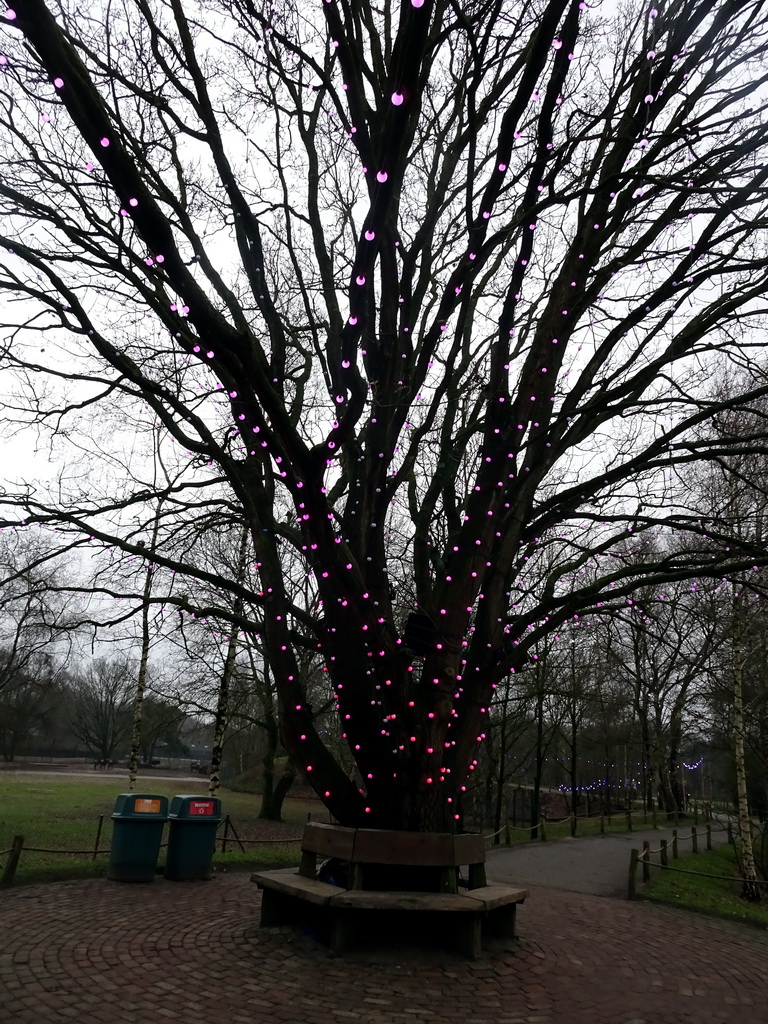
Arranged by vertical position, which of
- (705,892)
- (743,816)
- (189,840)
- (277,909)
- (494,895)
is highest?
(743,816)

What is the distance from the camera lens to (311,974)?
4.88 metres

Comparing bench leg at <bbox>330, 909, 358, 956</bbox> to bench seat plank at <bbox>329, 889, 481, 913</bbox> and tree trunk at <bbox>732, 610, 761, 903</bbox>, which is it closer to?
bench seat plank at <bbox>329, 889, 481, 913</bbox>

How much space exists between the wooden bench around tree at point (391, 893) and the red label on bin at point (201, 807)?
254cm

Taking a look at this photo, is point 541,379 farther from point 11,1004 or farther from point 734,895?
point 734,895

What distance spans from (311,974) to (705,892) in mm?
10868

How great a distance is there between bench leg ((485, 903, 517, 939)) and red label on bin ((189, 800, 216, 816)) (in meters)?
4.08

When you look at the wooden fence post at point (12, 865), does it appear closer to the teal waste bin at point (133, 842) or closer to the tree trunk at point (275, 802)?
the teal waste bin at point (133, 842)

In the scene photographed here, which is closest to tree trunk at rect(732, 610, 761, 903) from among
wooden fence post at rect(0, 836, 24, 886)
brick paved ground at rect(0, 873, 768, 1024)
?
brick paved ground at rect(0, 873, 768, 1024)

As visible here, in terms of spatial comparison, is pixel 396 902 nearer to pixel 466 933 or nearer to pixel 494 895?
pixel 466 933

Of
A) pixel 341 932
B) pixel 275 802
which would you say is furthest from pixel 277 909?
pixel 275 802

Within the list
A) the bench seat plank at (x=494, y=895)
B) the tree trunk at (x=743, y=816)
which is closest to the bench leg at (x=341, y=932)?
the bench seat plank at (x=494, y=895)

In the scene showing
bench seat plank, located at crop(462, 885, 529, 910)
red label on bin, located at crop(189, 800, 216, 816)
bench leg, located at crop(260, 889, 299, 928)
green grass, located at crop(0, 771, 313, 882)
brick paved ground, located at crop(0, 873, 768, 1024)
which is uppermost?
red label on bin, located at crop(189, 800, 216, 816)

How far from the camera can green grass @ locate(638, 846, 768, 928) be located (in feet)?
29.3

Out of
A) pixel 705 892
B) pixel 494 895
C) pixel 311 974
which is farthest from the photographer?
pixel 705 892
